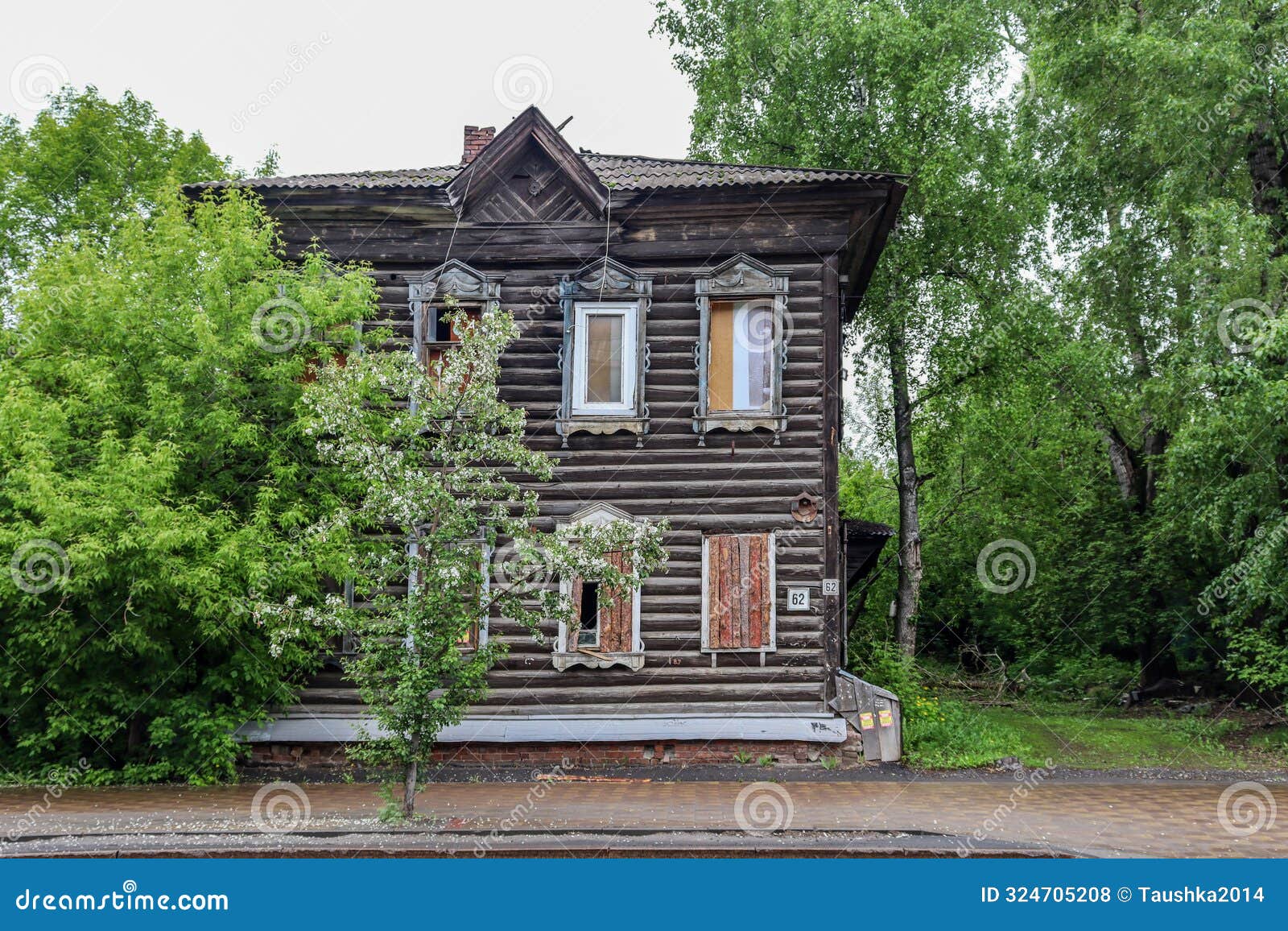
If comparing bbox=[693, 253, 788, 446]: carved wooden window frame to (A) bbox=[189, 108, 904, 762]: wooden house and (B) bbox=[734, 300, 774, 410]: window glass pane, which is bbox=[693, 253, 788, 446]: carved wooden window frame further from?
(B) bbox=[734, 300, 774, 410]: window glass pane

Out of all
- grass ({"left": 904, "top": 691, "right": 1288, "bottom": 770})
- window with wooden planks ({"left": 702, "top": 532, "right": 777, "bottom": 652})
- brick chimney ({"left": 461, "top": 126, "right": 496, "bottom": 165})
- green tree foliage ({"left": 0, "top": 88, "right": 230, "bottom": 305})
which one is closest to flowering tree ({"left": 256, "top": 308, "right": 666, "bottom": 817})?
window with wooden planks ({"left": 702, "top": 532, "right": 777, "bottom": 652})

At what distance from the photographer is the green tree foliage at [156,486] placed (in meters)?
12.9

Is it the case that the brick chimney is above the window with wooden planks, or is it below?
above

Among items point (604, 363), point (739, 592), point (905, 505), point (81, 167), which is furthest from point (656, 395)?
point (81, 167)

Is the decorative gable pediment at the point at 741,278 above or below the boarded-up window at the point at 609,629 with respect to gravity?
above

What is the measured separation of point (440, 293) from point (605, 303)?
8.66 ft

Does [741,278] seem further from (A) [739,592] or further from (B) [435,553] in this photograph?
(B) [435,553]

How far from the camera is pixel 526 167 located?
668 inches

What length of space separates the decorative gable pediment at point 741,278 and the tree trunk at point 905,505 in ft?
26.2

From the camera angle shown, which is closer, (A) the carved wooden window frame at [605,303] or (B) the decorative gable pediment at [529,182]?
(A) the carved wooden window frame at [605,303]

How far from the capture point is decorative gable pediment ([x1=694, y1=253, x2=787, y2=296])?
16469 millimetres

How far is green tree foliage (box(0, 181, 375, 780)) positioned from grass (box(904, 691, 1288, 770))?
954 centimetres

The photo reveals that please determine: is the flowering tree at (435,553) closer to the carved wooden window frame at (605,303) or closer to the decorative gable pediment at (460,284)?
the carved wooden window frame at (605,303)

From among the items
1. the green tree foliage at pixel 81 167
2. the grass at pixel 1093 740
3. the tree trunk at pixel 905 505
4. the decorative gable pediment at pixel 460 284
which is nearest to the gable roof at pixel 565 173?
the decorative gable pediment at pixel 460 284
